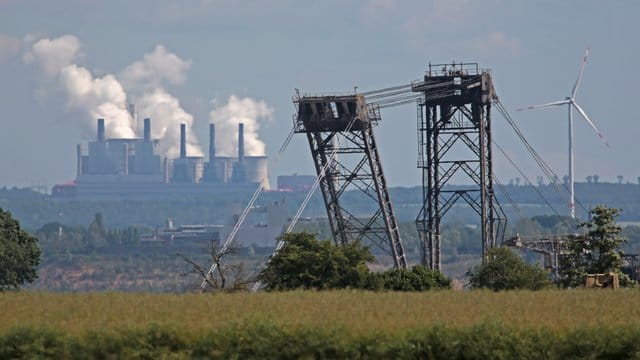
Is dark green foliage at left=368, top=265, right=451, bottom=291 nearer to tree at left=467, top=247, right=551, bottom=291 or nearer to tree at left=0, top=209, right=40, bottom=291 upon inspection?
tree at left=467, top=247, right=551, bottom=291

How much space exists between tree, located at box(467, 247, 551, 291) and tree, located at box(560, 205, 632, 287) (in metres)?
1.89

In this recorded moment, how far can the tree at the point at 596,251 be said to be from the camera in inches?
4491

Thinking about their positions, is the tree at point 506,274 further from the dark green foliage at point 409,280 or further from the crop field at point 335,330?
the crop field at point 335,330

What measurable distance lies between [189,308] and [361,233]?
157 feet

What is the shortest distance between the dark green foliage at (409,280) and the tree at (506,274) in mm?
2971

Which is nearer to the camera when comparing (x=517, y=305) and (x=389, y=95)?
(x=517, y=305)

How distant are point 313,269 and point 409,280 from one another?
6.00 meters

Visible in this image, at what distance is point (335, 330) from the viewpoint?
72.4 metres

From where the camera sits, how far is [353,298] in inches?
3393

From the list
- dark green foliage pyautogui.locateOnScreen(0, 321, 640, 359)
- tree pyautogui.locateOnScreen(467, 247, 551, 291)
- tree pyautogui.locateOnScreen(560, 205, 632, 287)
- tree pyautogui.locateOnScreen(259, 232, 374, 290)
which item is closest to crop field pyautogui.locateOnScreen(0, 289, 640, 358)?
dark green foliage pyautogui.locateOnScreen(0, 321, 640, 359)

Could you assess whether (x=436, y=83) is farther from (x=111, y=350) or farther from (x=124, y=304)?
(x=111, y=350)

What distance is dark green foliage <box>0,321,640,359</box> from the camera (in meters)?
69.7

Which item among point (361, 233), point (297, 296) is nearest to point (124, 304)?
point (297, 296)

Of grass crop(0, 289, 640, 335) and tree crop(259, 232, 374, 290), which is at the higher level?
tree crop(259, 232, 374, 290)
